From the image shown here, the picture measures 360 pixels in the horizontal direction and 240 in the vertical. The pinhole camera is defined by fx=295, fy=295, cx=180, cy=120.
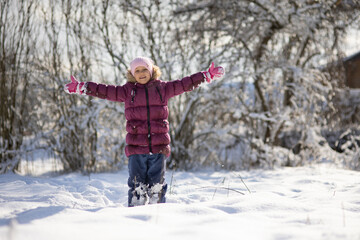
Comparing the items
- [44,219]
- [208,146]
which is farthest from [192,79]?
[208,146]

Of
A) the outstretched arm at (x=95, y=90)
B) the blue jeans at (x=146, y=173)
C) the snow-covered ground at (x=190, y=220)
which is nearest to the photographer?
the snow-covered ground at (x=190, y=220)

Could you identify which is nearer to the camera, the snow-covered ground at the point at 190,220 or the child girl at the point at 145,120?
the snow-covered ground at the point at 190,220

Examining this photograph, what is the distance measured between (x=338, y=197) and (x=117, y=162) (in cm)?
391

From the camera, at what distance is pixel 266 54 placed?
649cm

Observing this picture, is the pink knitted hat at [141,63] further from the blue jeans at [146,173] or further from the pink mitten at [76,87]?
the blue jeans at [146,173]

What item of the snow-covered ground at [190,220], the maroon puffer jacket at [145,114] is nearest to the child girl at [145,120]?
the maroon puffer jacket at [145,114]

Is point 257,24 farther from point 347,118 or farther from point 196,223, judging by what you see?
point 347,118

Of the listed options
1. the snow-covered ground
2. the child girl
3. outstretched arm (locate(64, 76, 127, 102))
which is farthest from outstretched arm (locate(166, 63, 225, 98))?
the snow-covered ground

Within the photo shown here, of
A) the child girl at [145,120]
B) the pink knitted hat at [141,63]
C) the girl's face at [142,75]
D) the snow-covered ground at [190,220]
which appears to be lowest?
the snow-covered ground at [190,220]

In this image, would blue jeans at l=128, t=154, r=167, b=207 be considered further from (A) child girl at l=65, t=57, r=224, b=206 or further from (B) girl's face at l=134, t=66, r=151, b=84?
(B) girl's face at l=134, t=66, r=151, b=84

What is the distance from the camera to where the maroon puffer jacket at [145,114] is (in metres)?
2.76

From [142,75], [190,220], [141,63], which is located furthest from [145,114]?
[190,220]

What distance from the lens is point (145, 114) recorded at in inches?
109

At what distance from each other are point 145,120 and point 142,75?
437 mm
